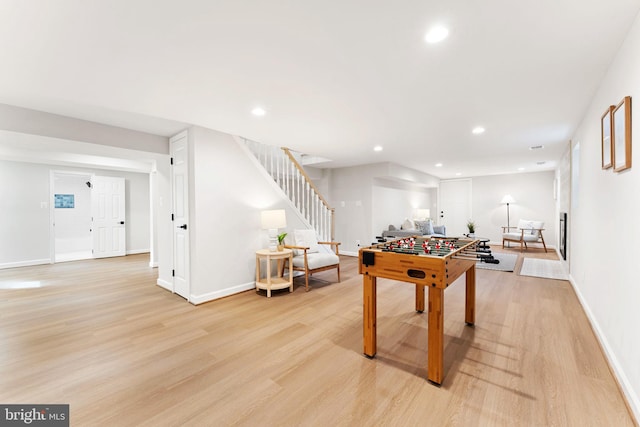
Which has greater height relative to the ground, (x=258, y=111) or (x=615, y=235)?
(x=258, y=111)

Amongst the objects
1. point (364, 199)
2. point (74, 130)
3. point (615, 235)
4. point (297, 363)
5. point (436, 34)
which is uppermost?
point (436, 34)

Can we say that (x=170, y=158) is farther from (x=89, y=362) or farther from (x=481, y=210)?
(x=481, y=210)

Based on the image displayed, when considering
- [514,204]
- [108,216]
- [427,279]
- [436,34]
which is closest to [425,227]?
[514,204]

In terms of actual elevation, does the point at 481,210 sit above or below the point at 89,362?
above

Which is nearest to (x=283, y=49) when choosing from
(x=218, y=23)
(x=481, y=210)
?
(x=218, y=23)

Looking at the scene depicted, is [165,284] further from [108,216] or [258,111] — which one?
[108,216]

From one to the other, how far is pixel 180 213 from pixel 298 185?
6.97 ft

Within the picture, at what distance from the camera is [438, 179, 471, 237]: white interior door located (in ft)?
31.8

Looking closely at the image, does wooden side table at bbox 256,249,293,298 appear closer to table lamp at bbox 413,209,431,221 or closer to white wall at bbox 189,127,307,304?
white wall at bbox 189,127,307,304

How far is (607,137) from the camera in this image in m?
2.20

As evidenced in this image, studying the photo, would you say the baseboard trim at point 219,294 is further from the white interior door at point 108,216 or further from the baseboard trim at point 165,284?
the white interior door at point 108,216

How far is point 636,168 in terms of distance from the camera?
1631 mm

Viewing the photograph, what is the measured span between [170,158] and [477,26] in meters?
4.04

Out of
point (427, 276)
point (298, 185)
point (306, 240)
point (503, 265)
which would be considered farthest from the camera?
point (503, 265)
